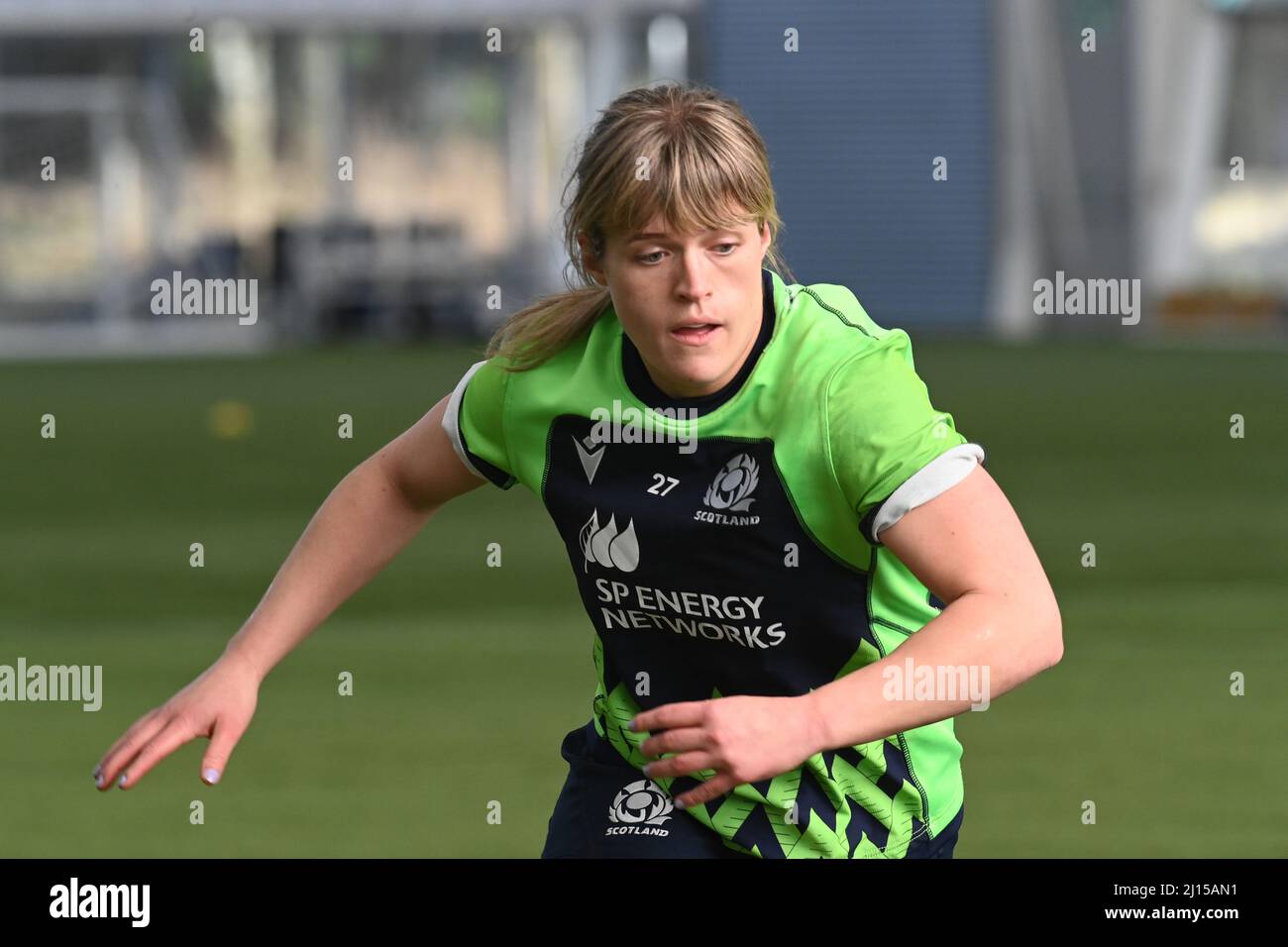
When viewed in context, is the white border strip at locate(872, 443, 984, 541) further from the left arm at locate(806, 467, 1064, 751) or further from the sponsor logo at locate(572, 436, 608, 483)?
the sponsor logo at locate(572, 436, 608, 483)

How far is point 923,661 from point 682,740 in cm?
39

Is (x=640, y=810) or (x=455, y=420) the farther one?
(x=455, y=420)

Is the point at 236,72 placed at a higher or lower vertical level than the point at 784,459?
higher

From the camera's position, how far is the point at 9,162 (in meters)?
32.0

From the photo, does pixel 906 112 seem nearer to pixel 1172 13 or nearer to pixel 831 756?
pixel 1172 13

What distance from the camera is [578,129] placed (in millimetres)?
32375

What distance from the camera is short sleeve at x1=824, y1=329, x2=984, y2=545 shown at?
10.2ft

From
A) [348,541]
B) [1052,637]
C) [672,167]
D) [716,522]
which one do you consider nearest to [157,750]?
[348,541]

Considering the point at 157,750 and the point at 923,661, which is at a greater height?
the point at 923,661

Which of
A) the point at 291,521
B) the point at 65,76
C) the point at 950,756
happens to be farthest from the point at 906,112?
the point at 950,756

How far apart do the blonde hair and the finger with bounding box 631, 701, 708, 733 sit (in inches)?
31.0

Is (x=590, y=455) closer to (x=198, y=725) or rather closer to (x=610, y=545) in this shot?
→ (x=610, y=545)

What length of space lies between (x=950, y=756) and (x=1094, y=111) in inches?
1256

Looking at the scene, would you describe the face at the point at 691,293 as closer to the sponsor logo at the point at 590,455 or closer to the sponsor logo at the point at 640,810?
the sponsor logo at the point at 590,455
